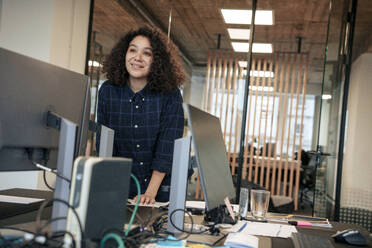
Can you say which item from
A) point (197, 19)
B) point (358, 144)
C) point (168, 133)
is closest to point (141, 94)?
point (168, 133)

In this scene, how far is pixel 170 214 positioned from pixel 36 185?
2.54 metres

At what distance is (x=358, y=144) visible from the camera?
4098 mm

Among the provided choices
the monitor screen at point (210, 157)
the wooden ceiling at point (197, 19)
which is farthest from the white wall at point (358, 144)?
the monitor screen at point (210, 157)

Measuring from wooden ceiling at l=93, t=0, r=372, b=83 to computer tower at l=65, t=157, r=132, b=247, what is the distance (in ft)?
11.9

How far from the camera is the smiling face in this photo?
197 cm

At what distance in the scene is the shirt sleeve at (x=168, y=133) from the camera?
1.90m

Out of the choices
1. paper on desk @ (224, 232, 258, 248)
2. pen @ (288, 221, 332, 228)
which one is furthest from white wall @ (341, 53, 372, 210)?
paper on desk @ (224, 232, 258, 248)

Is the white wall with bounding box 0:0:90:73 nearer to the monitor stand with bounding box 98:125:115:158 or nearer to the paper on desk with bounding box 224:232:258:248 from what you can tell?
the monitor stand with bounding box 98:125:115:158

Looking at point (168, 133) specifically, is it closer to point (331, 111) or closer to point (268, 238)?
point (268, 238)

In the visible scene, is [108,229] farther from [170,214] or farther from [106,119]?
[106,119]

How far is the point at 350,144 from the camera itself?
410 cm

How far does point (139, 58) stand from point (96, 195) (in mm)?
1186

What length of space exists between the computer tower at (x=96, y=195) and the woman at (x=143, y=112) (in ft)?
3.10

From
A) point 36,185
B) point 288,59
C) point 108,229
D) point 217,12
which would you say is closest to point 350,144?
point 217,12
